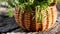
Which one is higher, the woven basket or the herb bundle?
the herb bundle

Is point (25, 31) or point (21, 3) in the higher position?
point (21, 3)

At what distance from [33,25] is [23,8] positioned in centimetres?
12

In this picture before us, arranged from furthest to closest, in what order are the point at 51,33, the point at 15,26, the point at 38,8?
the point at 15,26
the point at 51,33
the point at 38,8

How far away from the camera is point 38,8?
927 millimetres

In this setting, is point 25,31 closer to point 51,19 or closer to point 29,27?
point 29,27

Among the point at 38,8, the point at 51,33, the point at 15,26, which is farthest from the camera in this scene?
the point at 15,26

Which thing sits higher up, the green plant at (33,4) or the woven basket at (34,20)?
the green plant at (33,4)

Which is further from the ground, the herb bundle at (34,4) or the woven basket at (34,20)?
the herb bundle at (34,4)

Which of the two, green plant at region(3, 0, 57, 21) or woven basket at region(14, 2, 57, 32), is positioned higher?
green plant at region(3, 0, 57, 21)

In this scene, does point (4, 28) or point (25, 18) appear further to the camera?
point (4, 28)

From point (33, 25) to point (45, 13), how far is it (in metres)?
0.10

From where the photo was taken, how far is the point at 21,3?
94 centimetres

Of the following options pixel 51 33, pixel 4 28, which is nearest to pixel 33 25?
pixel 51 33

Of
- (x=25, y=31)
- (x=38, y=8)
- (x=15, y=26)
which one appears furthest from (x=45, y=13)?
(x=15, y=26)
